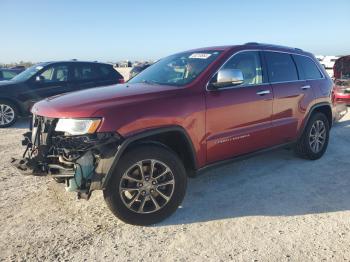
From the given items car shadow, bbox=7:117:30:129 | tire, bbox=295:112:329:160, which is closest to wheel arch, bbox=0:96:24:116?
car shadow, bbox=7:117:30:129

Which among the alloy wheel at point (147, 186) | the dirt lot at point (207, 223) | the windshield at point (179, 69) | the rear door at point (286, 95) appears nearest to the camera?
the dirt lot at point (207, 223)

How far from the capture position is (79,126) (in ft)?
10.5

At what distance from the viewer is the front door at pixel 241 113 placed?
155 inches

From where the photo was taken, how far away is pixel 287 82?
4.98m

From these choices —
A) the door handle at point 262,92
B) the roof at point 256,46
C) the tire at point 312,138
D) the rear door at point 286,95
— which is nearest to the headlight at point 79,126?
the roof at point 256,46

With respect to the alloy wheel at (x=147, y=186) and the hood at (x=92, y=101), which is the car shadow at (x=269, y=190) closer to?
the alloy wheel at (x=147, y=186)

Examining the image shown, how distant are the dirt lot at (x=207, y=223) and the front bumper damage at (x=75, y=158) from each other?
1.71 feet

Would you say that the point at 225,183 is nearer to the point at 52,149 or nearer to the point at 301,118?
the point at 301,118

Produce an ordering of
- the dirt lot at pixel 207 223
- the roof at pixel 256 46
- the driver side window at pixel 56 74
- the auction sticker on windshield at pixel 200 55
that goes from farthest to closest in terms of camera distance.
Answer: the driver side window at pixel 56 74, the roof at pixel 256 46, the auction sticker on windshield at pixel 200 55, the dirt lot at pixel 207 223

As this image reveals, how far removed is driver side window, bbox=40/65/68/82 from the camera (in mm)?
9195

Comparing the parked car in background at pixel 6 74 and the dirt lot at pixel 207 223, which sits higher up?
the parked car in background at pixel 6 74

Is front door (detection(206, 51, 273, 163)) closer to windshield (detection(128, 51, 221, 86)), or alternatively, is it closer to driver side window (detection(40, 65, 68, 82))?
windshield (detection(128, 51, 221, 86))

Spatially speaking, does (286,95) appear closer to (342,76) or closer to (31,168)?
(31,168)

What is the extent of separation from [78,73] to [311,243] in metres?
7.94
